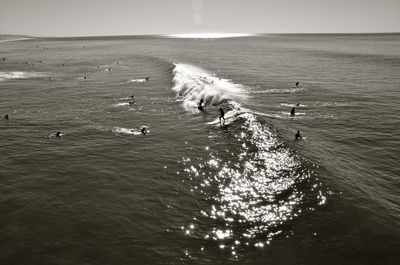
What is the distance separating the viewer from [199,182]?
23203mm

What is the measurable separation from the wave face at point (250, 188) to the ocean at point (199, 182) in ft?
0.28

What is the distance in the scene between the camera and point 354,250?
16578 millimetres

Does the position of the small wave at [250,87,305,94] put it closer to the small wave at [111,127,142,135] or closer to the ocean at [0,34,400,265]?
the ocean at [0,34,400,265]

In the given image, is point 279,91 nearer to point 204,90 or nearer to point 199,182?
point 204,90

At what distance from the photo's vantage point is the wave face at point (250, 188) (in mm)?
18062

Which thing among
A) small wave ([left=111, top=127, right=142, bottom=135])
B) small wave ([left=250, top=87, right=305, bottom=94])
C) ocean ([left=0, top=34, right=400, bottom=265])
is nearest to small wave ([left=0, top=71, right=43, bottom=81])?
ocean ([left=0, top=34, right=400, bottom=265])

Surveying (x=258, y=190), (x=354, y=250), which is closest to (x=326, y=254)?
(x=354, y=250)

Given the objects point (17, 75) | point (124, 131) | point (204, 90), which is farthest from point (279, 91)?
point (17, 75)

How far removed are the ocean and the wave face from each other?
8 centimetres

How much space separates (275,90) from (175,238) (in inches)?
1718

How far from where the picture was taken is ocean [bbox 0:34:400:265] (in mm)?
16766

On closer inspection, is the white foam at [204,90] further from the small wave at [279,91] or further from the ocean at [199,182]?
the small wave at [279,91]

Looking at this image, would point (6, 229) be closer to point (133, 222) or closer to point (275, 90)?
point (133, 222)

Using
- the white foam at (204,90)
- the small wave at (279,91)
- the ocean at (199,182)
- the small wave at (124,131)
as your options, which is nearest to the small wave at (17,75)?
the ocean at (199,182)
